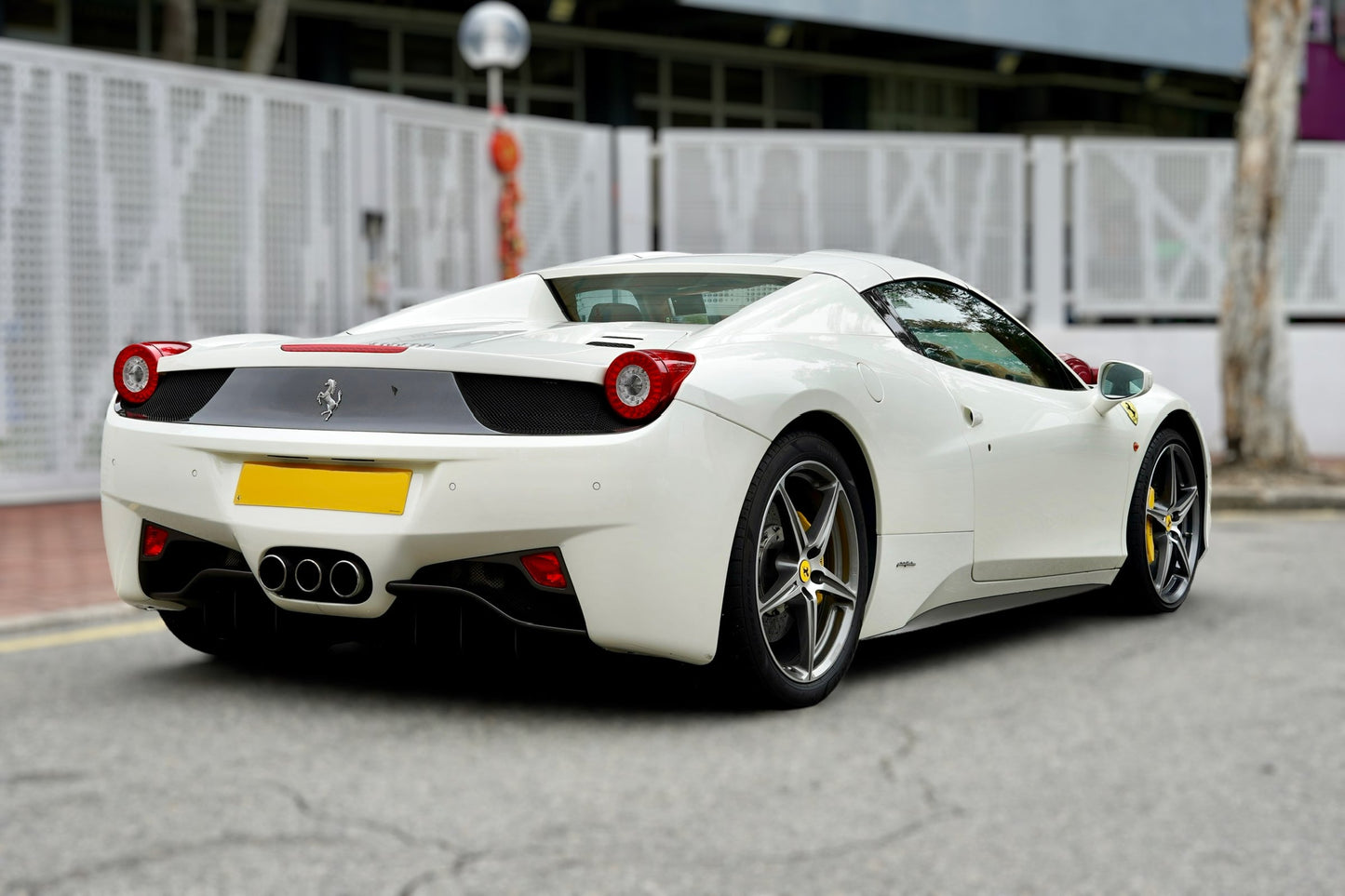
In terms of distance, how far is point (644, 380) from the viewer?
260cm

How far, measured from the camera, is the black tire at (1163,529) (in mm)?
3061

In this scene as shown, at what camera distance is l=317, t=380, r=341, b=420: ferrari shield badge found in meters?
2.68

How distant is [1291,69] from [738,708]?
10.4 m

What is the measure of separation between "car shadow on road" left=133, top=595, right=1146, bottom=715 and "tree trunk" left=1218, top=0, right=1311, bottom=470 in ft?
29.1

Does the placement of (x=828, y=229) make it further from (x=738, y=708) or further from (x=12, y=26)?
(x=738, y=708)

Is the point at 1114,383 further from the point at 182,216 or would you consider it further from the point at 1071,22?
the point at 1071,22

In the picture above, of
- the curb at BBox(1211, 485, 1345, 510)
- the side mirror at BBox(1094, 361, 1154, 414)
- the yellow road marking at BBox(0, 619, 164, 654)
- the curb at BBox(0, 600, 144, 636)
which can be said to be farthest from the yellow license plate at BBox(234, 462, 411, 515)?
the curb at BBox(1211, 485, 1345, 510)

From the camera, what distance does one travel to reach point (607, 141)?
48.2 feet

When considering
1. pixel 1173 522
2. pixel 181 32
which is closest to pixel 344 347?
pixel 1173 522

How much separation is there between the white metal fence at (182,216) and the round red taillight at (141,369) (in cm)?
804

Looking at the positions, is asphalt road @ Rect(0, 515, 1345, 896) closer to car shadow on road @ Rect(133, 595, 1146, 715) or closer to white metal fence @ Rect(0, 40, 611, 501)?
car shadow on road @ Rect(133, 595, 1146, 715)

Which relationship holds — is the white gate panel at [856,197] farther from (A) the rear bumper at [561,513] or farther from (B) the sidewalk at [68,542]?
(A) the rear bumper at [561,513]

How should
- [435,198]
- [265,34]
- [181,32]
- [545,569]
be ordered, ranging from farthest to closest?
[265,34] < [181,32] < [435,198] < [545,569]

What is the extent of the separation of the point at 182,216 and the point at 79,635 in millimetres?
6370
